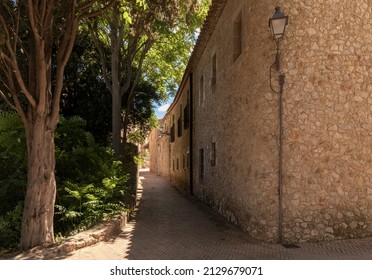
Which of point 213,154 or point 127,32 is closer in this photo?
point 213,154

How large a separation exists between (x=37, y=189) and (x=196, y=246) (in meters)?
3.19

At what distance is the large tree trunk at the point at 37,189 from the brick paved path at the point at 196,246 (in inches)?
34.6

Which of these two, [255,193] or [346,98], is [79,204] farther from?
[346,98]

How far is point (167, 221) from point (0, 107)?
7.71 metres

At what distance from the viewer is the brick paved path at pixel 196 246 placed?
6.25 metres

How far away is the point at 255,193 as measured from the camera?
7.52 m

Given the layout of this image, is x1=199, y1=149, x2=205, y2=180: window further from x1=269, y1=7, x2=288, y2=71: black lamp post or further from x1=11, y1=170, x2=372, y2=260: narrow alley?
x1=269, y1=7, x2=288, y2=71: black lamp post

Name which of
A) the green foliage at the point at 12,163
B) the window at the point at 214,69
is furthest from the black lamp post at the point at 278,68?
the green foliage at the point at 12,163

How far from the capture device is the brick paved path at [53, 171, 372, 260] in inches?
246

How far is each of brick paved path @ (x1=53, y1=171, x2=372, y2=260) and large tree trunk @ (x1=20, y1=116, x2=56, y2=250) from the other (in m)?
0.88

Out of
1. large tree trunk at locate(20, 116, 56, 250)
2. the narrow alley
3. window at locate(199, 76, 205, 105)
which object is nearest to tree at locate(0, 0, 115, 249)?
large tree trunk at locate(20, 116, 56, 250)

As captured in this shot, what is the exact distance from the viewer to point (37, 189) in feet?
22.5

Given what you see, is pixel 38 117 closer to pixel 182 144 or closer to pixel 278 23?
pixel 278 23

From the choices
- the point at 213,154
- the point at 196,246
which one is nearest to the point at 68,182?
the point at 196,246
